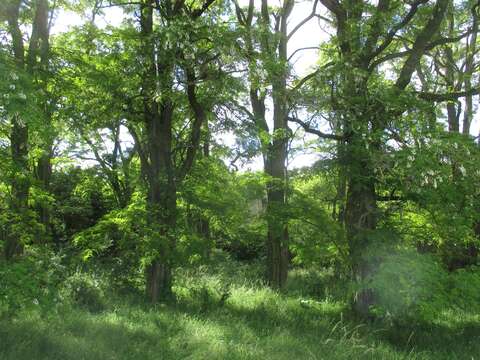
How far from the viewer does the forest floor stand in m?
6.09

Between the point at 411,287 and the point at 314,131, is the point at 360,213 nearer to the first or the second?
the point at 314,131

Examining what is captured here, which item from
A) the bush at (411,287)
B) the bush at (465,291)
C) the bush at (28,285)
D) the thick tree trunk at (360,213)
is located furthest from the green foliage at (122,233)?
the bush at (465,291)

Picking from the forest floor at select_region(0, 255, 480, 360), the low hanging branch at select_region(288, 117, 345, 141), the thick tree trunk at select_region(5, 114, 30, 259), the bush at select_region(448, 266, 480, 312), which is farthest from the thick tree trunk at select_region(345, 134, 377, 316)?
the thick tree trunk at select_region(5, 114, 30, 259)

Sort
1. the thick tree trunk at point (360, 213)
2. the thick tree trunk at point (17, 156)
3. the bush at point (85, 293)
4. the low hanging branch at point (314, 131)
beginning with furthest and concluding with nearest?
1. the low hanging branch at point (314, 131)
2. the bush at point (85, 293)
3. the thick tree trunk at point (360, 213)
4. the thick tree trunk at point (17, 156)

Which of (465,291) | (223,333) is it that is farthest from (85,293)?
(465,291)

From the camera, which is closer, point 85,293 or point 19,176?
point 19,176

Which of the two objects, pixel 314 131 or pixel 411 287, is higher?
pixel 314 131

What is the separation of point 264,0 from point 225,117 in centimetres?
659

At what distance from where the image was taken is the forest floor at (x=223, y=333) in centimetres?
609

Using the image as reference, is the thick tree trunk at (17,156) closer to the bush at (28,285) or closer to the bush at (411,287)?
the bush at (28,285)

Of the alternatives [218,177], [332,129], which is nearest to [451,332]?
[332,129]

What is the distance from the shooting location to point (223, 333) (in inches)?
287

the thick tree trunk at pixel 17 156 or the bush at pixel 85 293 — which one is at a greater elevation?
the thick tree trunk at pixel 17 156

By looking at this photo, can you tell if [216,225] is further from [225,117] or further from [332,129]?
[332,129]
